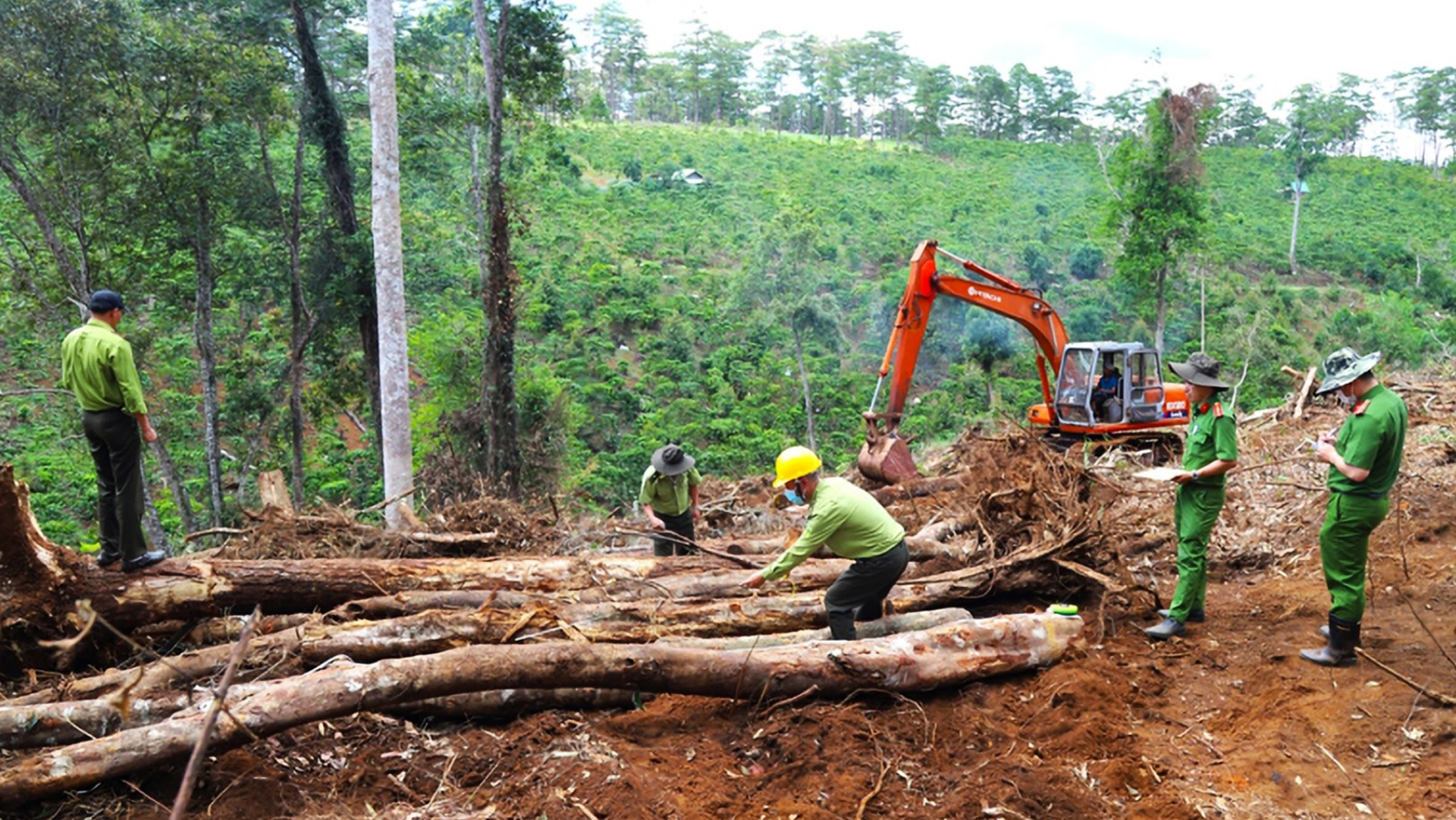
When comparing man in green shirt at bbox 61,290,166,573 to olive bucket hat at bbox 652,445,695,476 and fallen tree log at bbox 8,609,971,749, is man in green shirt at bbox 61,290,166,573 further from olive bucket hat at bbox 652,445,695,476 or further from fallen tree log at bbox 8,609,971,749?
olive bucket hat at bbox 652,445,695,476

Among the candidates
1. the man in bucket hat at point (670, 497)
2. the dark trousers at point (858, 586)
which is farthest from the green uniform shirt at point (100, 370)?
the dark trousers at point (858, 586)

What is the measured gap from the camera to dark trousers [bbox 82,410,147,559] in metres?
5.21

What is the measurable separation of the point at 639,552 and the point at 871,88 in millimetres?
55862

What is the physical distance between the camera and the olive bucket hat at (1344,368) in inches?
187

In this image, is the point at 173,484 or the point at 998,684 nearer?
the point at 998,684

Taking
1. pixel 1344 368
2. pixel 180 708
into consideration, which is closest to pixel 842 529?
pixel 1344 368

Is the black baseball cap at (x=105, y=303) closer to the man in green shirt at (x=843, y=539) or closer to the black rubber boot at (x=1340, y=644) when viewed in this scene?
the man in green shirt at (x=843, y=539)

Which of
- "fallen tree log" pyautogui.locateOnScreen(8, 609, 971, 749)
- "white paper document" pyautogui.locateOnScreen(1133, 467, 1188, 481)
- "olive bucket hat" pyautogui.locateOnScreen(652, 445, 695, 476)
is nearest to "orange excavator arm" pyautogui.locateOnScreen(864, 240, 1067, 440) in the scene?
"olive bucket hat" pyautogui.locateOnScreen(652, 445, 695, 476)

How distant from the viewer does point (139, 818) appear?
3578mm

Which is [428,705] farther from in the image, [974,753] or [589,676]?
[974,753]

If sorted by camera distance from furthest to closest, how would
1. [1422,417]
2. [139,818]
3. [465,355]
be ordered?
[465,355] → [1422,417] → [139,818]

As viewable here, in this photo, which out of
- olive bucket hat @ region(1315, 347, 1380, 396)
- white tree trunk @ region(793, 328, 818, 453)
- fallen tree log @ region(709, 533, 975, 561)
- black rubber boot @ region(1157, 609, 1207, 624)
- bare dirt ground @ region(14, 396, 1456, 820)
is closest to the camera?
bare dirt ground @ region(14, 396, 1456, 820)

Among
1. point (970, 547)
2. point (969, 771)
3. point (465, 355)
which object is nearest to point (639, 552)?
point (970, 547)

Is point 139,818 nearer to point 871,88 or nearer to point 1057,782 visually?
point 1057,782
